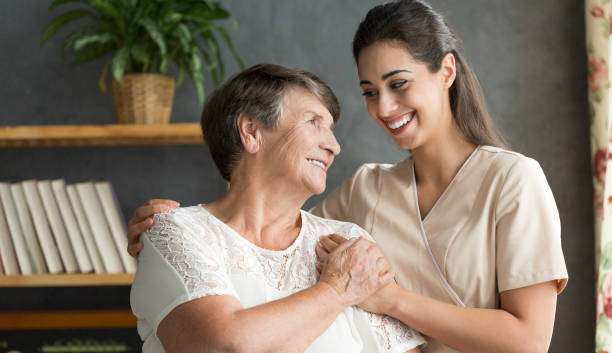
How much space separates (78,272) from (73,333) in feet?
0.93

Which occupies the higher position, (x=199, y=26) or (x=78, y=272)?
(x=199, y=26)

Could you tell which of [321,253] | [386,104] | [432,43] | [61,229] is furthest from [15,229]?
[432,43]

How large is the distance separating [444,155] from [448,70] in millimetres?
208

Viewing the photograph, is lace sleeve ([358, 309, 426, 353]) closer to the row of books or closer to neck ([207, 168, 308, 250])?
neck ([207, 168, 308, 250])

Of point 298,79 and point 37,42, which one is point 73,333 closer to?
point 37,42

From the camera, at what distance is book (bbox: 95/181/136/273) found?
2.44m

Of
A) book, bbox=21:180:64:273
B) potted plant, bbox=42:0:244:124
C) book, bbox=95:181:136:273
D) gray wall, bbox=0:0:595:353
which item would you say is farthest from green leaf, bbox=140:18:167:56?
book, bbox=21:180:64:273

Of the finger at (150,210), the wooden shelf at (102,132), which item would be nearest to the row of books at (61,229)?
the wooden shelf at (102,132)

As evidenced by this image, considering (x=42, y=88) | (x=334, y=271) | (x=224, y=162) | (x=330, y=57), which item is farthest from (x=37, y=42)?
(x=334, y=271)

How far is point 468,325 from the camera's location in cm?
167

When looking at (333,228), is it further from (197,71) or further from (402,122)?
(197,71)

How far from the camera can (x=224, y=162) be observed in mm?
1807

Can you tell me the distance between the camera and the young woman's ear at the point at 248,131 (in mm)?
1748

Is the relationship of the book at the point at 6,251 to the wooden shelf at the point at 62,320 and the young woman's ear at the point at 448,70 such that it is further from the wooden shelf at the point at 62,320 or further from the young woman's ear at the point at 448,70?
the young woman's ear at the point at 448,70
